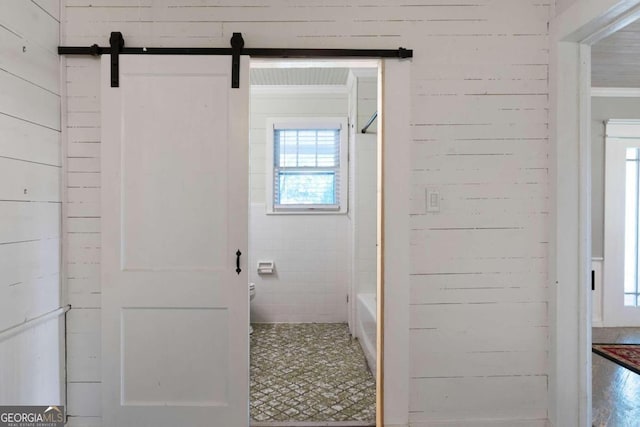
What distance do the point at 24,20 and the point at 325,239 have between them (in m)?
2.98

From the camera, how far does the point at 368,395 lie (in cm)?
247

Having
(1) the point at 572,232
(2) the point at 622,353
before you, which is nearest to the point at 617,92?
(2) the point at 622,353

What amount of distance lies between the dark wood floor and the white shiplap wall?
0.65 m

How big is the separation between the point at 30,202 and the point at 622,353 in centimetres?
444

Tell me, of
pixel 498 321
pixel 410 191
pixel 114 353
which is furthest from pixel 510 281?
pixel 114 353

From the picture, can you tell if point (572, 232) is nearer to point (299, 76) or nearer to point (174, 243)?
point (174, 243)

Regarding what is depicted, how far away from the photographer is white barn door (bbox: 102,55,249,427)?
195 centimetres

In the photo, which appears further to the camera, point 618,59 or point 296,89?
point 296,89

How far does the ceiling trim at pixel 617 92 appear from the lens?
3.97 m

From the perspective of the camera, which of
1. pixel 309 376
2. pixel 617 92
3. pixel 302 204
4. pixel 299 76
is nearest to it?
pixel 309 376

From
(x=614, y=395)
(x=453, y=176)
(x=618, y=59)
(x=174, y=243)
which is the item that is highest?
(x=618, y=59)

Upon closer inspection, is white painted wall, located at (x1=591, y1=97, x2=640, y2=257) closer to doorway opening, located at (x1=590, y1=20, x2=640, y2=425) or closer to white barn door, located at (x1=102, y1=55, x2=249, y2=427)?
doorway opening, located at (x1=590, y1=20, x2=640, y2=425)

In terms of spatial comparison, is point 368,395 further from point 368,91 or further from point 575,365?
point 368,91

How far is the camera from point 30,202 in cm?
174
